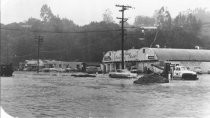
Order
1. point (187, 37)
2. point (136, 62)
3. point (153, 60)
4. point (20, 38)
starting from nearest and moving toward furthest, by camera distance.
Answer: point (153, 60) → point (136, 62) → point (187, 37) → point (20, 38)

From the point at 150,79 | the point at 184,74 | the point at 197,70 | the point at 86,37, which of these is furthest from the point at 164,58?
the point at 86,37

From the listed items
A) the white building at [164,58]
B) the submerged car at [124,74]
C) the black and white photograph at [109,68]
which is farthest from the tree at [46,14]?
the submerged car at [124,74]

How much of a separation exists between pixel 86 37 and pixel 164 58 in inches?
2443

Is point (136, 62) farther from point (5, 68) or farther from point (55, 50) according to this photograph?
point (55, 50)

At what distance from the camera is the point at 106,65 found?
82.4 m

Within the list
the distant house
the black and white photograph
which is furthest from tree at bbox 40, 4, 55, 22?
the distant house

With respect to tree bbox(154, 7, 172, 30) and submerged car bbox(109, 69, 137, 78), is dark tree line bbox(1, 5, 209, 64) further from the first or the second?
submerged car bbox(109, 69, 137, 78)

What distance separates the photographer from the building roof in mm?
67500

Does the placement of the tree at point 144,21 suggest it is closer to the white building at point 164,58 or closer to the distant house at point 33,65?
the distant house at point 33,65

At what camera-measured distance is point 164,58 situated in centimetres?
6694

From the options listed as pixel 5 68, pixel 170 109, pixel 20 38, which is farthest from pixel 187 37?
pixel 170 109

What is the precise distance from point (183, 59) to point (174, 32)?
1734 inches

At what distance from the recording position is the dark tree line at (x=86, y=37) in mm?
109625

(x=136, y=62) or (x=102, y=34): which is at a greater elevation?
(x=102, y=34)
